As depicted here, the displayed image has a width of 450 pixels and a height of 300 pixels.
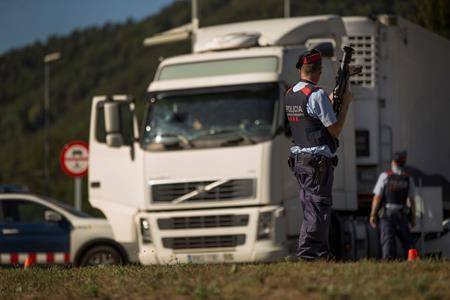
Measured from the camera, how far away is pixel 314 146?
37.5 feet

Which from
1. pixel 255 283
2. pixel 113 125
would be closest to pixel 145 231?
pixel 113 125

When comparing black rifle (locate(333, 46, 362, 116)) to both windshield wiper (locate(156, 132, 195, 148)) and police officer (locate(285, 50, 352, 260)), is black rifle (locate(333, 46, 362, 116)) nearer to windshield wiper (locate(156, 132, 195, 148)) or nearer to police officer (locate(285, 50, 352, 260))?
police officer (locate(285, 50, 352, 260))

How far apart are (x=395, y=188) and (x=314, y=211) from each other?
598cm

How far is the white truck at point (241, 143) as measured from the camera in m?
16.1

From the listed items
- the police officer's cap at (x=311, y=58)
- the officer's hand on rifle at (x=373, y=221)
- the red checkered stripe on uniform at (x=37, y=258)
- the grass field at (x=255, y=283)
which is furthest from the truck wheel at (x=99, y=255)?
the police officer's cap at (x=311, y=58)

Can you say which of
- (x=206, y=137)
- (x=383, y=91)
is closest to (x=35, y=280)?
(x=206, y=137)

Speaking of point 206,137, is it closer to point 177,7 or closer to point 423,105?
point 423,105

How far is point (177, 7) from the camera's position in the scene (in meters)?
180

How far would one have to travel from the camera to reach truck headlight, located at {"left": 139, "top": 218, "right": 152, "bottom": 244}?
1678 cm

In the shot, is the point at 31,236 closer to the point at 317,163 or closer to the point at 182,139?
the point at 182,139

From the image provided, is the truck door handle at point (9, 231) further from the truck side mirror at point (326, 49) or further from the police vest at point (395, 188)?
the truck side mirror at point (326, 49)

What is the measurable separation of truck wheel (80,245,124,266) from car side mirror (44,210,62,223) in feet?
2.41

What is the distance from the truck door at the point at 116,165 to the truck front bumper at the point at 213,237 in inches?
13.2

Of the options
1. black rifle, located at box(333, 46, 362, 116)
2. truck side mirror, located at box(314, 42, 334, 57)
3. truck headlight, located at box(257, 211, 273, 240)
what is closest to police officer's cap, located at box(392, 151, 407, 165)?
truck side mirror, located at box(314, 42, 334, 57)
